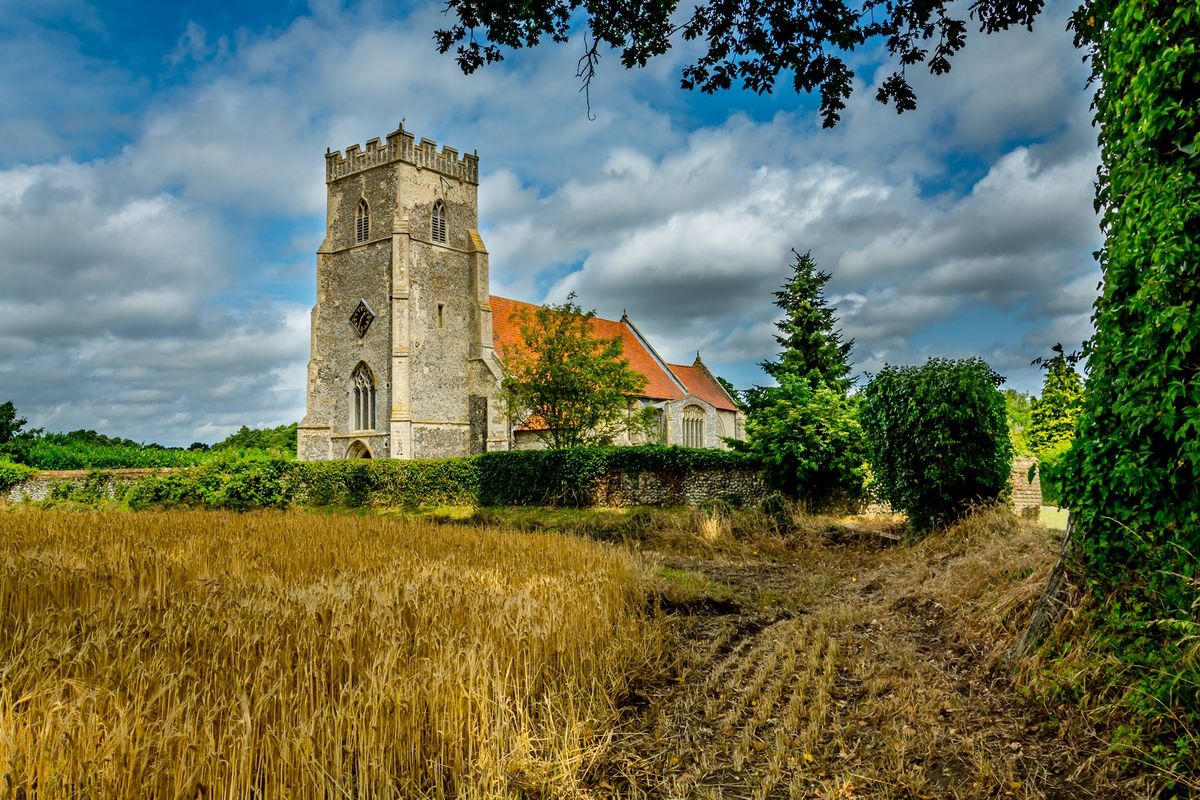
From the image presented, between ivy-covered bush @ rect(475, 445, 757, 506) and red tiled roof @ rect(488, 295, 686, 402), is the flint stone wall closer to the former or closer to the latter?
ivy-covered bush @ rect(475, 445, 757, 506)

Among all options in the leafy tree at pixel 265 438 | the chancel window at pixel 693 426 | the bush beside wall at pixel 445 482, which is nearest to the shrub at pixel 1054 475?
the bush beside wall at pixel 445 482

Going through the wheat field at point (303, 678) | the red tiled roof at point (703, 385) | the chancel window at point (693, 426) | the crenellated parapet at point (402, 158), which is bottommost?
the wheat field at point (303, 678)

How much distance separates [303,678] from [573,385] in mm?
24502

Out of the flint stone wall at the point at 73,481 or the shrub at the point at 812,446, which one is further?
the flint stone wall at the point at 73,481

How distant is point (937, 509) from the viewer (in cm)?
1238

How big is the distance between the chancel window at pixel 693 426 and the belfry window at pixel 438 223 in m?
18.0

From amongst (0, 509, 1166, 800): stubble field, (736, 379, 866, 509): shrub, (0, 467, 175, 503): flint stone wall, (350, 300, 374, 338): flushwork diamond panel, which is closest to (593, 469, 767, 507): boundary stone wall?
(736, 379, 866, 509): shrub

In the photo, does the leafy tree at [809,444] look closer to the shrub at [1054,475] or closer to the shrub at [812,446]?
the shrub at [812,446]

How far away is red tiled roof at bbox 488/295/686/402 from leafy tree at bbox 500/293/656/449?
8971 millimetres

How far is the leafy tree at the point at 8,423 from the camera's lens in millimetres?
32125

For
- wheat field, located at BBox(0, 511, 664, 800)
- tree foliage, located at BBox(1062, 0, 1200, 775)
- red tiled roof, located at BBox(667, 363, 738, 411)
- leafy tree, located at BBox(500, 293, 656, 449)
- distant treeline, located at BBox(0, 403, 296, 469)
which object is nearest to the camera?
wheat field, located at BBox(0, 511, 664, 800)

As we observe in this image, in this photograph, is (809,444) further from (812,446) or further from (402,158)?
(402,158)

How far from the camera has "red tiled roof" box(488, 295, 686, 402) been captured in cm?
4006

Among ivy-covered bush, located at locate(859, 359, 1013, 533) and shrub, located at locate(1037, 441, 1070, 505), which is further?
ivy-covered bush, located at locate(859, 359, 1013, 533)
